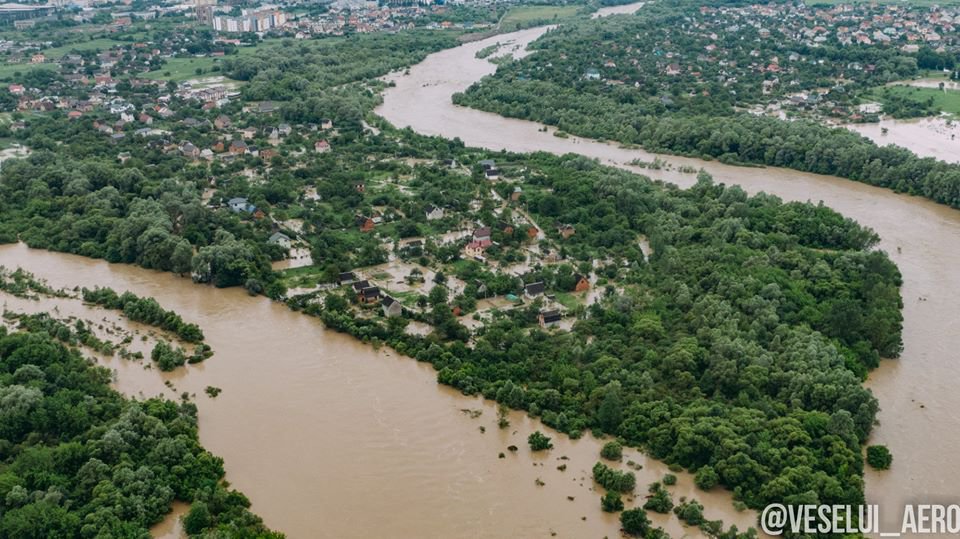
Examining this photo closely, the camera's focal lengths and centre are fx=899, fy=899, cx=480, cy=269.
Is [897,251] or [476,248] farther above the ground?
[897,251]

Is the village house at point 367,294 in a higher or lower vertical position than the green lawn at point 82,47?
higher

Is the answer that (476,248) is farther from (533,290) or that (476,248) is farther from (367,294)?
(367,294)

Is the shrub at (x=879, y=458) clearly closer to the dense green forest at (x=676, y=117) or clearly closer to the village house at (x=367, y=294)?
the village house at (x=367, y=294)

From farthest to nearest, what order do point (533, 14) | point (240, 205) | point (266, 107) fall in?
point (533, 14), point (266, 107), point (240, 205)

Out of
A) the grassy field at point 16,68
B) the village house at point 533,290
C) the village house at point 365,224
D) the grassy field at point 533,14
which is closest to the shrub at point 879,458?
the village house at point 533,290

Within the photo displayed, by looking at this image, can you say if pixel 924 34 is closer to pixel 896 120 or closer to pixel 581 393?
pixel 896 120

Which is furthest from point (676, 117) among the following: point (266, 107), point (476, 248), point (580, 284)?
point (580, 284)

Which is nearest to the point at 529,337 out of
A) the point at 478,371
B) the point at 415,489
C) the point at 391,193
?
the point at 478,371
